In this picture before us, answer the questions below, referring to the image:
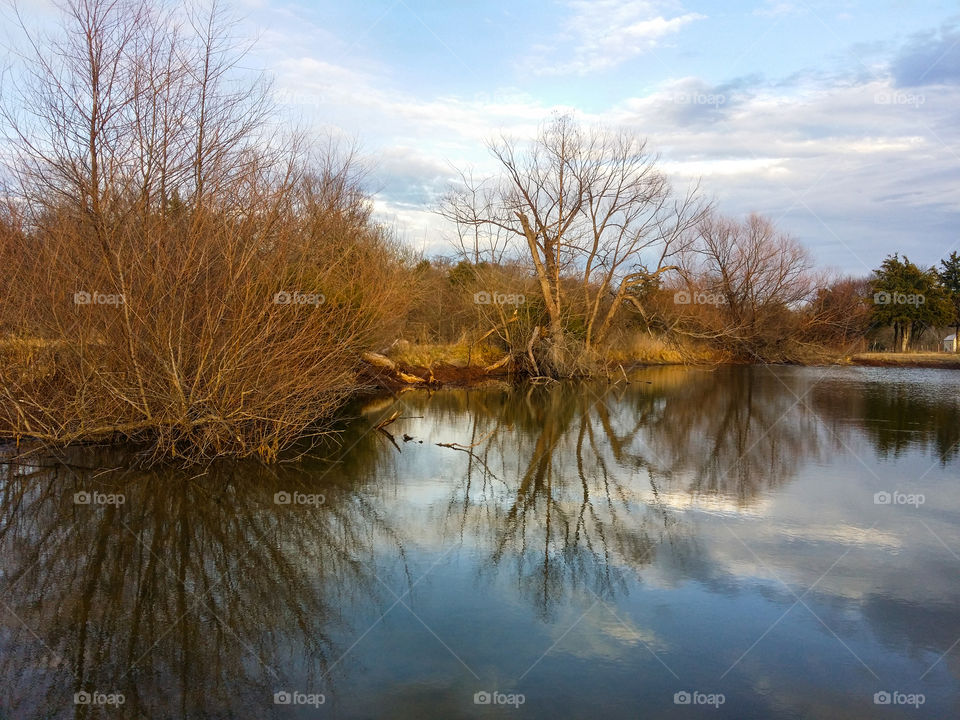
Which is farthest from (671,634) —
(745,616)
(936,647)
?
(936,647)

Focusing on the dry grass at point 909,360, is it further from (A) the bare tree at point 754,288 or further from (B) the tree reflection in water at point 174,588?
(B) the tree reflection in water at point 174,588

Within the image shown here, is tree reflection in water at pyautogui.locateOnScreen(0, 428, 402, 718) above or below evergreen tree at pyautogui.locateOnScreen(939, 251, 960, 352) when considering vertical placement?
below

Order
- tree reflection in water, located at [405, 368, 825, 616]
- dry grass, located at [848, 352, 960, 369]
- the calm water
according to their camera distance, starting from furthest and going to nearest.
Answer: dry grass, located at [848, 352, 960, 369] < tree reflection in water, located at [405, 368, 825, 616] < the calm water

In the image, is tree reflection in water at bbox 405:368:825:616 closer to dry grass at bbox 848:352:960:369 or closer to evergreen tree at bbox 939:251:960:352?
dry grass at bbox 848:352:960:369

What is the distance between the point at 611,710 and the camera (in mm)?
4316

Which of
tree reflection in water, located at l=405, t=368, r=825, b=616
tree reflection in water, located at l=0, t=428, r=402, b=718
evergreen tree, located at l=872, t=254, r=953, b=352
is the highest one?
evergreen tree, located at l=872, t=254, r=953, b=352

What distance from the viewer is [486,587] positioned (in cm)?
617

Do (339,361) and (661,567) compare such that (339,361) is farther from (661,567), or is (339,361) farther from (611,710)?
(611,710)

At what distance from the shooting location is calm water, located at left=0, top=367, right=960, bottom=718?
452 cm

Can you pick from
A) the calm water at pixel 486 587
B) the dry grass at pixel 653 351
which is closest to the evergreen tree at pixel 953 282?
the dry grass at pixel 653 351

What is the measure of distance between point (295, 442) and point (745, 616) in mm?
8685

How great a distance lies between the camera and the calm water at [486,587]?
4.52 m

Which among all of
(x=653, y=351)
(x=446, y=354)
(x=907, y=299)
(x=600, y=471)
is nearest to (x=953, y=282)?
(x=907, y=299)

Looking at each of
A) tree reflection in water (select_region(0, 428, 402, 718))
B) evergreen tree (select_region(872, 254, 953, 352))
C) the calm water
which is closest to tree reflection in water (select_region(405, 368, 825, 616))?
the calm water
